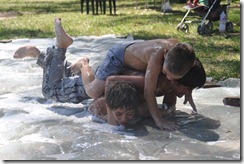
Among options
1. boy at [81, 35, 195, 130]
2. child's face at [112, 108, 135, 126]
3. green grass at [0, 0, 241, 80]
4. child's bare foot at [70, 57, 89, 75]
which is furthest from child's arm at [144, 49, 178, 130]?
green grass at [0, 0, 241, 80]

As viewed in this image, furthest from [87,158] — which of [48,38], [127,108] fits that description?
[48,38]

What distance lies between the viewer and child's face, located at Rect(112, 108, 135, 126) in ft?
9.79

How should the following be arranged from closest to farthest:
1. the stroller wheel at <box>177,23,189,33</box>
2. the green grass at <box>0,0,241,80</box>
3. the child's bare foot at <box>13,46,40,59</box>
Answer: the child's bare foot at <box>13,46,40,59</box>
the green grass at <box>0,0,241,80</box>
the stroller wheel at <box>177,23,189,33</box>

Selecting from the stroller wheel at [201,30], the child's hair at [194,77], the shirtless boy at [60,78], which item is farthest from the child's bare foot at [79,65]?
the stroller wheel at [201,30]

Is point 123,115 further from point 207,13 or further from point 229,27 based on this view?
point 207,13

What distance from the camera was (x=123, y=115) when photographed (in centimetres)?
300

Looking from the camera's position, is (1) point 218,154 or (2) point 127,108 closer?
(1) point 218,154

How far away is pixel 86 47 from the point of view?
597 centimetres

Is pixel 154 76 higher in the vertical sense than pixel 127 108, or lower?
higher

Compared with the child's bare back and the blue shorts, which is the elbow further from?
the child's bare back

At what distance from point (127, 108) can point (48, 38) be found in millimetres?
4245

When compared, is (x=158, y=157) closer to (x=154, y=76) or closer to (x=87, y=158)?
(x=87, y=158)

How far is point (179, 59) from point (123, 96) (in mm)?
424

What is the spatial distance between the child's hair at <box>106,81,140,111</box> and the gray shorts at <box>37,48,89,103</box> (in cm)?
74
